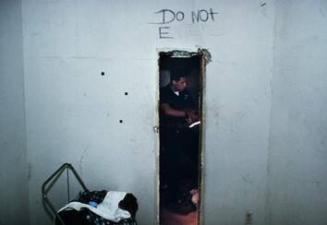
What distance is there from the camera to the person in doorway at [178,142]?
2.89 meters

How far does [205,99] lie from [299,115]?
80 cm

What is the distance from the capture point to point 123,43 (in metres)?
2.67

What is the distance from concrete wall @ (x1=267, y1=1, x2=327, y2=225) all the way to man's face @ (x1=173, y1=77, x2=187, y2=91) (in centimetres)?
79

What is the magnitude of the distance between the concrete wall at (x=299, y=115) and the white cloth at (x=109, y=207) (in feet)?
4.43

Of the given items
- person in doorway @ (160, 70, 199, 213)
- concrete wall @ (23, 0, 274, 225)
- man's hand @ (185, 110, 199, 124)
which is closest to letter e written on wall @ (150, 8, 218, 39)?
concrete wall @ (23, 0, 274, 225)

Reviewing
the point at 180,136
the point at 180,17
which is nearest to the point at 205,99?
the point at 180,136

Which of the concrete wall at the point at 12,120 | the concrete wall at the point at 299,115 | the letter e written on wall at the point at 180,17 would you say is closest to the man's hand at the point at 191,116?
the concrete wall at the point at 299,115

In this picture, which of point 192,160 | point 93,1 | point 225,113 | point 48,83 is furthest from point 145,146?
point 93,1

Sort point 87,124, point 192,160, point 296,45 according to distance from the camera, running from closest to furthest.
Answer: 1. point 296,45
2. point 87,124
3. point 192,160

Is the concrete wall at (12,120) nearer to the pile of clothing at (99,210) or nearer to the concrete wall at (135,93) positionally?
the concrete wall at (135,93)

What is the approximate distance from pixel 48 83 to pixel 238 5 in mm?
1761


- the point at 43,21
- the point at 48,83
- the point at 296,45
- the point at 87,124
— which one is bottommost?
the point at 87,124

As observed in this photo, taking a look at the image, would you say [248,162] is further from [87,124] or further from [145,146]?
[87,124]

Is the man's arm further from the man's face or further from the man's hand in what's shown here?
the man's face
